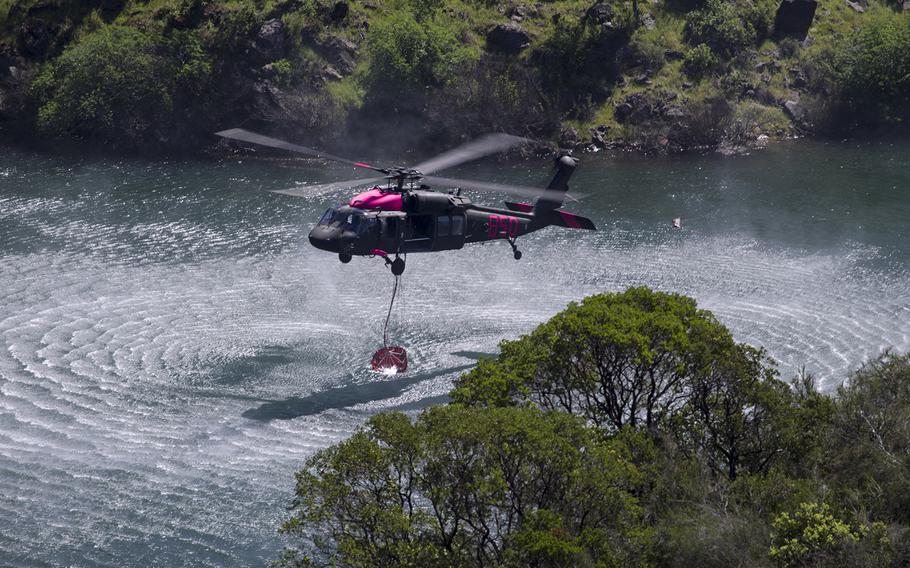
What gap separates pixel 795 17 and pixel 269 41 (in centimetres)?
5145

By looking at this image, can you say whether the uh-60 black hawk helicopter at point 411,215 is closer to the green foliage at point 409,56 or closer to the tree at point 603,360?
the tree at point 603,360

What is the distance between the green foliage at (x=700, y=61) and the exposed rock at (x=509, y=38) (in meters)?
15.5

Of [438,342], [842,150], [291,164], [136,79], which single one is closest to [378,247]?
[438,342]

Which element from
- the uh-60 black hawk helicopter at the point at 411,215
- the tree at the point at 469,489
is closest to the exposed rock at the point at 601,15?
the uh-60 black hawk helicopter at the point at 411,215

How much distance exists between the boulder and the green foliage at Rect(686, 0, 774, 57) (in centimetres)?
112

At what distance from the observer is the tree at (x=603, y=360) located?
3872cm

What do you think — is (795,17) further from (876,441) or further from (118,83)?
(876,441)

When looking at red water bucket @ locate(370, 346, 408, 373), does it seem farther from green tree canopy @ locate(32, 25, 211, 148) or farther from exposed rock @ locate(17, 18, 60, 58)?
exposed rock @ locate(17, 18, 60, 58)

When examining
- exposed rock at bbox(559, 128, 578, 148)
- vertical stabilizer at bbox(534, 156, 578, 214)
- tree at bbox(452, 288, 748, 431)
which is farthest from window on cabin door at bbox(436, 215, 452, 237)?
exposed rock at bbox(559, 128, 578, 148)

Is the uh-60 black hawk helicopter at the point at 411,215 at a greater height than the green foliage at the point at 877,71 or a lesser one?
lesser

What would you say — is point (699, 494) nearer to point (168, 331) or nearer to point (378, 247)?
point (378, 247)

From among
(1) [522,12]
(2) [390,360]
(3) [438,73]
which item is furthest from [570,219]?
(1) [522,12]

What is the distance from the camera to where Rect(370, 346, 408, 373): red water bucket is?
53.8 metres

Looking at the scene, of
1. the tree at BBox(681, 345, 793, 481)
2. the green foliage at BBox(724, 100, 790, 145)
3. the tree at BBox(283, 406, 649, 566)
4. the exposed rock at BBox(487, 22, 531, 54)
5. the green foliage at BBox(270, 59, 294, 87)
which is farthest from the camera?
the exposed rock at BBox(487, 22, 531, 54)
